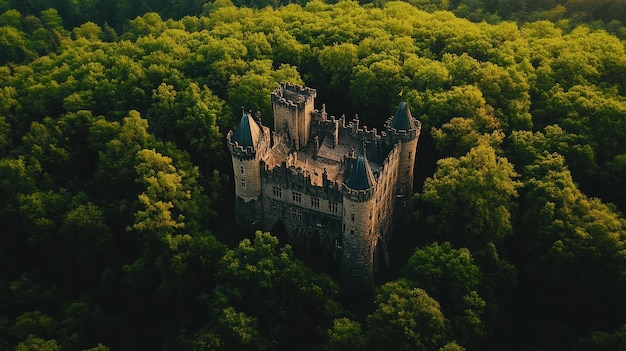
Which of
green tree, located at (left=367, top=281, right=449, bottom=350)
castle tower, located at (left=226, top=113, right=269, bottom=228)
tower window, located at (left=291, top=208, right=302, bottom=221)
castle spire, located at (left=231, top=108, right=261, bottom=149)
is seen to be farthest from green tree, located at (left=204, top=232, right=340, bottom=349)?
castle spire, located at (left=231, top=108, right=261, bottom=149)

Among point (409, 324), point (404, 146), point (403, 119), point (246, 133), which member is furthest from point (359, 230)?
point (246, 133)

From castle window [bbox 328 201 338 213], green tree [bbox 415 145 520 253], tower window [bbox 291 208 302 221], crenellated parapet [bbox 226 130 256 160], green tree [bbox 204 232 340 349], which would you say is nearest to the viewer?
green tree [bbox 204 232 340 349]

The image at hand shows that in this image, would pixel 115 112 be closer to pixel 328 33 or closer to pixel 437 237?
pixel 328 33

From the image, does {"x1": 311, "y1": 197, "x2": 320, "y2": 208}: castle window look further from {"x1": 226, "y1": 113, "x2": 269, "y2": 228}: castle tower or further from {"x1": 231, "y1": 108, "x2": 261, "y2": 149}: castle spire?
{"x1": 231, "y1": 108, "x2": 261, "y2": 149}: castle spire

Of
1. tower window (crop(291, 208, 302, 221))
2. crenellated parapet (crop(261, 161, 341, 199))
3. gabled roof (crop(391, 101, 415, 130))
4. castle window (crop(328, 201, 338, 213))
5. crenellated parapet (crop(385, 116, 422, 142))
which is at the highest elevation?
gabled roof (crop(391, 101, 415, 130))

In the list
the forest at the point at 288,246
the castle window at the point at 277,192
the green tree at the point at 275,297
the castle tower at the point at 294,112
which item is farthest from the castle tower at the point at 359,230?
the castle tower at the point at 294,112

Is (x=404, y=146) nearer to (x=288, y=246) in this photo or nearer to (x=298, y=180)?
(x=298, y=180)

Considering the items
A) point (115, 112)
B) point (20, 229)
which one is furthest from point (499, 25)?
point (20, 229)
